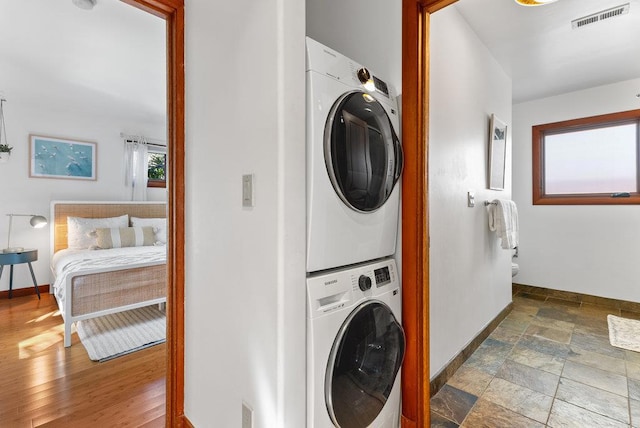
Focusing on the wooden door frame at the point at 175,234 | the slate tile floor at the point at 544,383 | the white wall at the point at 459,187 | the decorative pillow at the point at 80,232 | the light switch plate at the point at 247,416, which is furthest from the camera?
the decorative pillow at the point at 80,232

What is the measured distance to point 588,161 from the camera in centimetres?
360

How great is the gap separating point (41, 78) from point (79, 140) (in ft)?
4.26

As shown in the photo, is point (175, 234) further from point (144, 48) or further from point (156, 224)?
point (156, 224)

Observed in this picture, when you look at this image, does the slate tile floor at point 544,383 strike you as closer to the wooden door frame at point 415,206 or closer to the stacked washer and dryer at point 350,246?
the wooden door frame at point 415,206

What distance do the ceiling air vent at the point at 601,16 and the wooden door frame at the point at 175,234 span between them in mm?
2747

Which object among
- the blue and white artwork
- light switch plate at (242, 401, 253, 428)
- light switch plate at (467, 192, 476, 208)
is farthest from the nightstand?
light switch plate at (467, 192, 476, 208)

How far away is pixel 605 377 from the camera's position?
2002 millimetres

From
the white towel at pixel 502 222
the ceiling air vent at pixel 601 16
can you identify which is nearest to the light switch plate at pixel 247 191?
the white towel at pixel 502 222

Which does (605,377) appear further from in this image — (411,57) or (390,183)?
(411,57)

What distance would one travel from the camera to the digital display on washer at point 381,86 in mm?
1325

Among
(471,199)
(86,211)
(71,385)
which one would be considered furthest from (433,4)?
(86,211)

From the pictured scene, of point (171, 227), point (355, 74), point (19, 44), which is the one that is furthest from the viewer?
point (19, 44)

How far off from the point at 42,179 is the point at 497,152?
17.6 feet

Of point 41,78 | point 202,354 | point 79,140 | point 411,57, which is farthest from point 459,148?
point 79,140
